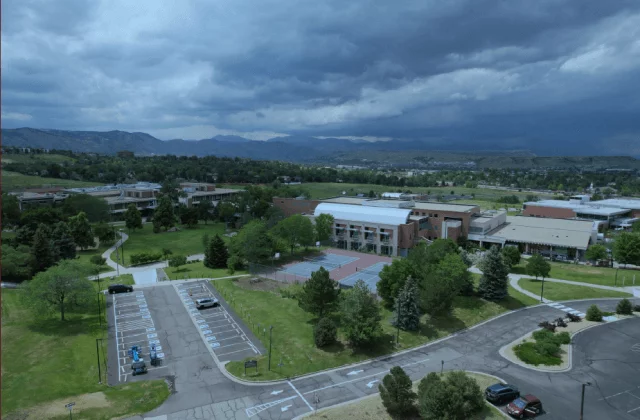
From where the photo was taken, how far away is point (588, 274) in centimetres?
5819

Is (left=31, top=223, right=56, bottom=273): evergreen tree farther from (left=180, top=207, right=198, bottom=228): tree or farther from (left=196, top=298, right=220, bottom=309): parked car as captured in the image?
(left=180, top=207, right=198, bottom=228): tree

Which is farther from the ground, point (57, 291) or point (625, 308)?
point (57, 291)

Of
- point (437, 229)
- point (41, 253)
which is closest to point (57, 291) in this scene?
point (41, 253)

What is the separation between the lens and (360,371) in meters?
31.9

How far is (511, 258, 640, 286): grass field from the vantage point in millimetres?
55156

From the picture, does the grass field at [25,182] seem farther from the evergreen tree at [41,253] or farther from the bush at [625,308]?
the bush at [625,308]

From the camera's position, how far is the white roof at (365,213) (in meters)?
70.4

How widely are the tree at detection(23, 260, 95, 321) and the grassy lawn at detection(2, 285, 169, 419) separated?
6.43 feet

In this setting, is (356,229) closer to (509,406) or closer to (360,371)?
(360,371)

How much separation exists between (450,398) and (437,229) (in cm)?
5384

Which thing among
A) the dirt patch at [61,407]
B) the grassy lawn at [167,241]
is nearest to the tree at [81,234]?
the grassy lawn at [167,241]

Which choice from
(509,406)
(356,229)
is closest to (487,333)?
(509,406)

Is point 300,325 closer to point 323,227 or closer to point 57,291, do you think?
point 57,291

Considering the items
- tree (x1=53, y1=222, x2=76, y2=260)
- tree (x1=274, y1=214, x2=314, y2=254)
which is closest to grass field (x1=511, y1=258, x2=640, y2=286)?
tree (x1=274, y1=214, x2=314, y2=254)
